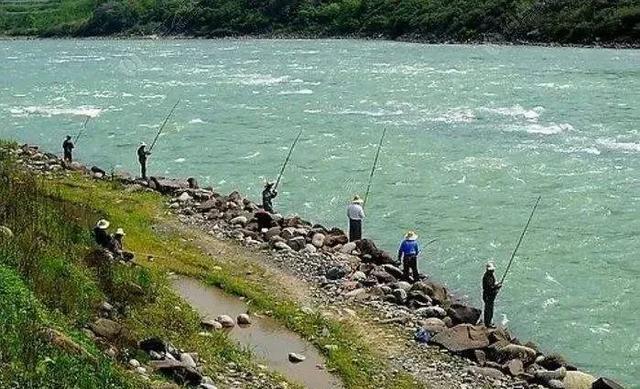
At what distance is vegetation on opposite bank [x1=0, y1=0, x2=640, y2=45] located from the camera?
72.9 meters

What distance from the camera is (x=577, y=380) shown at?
13.5 meters

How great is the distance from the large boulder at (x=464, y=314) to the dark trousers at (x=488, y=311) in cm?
15

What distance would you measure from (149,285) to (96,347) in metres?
4.07

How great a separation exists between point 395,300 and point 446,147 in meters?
14.9

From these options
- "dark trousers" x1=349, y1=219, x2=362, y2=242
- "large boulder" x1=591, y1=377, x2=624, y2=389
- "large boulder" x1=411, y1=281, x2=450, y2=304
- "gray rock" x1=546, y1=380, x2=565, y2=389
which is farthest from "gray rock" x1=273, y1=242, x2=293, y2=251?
"large boulder" x1=591, y1=377, x2=624, y2=389

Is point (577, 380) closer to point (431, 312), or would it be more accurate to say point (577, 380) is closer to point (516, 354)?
point (516, 354)

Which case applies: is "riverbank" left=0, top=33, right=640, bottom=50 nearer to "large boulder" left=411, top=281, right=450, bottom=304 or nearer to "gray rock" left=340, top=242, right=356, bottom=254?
"gray rock" left=340, top=242, right=356, bottom=254

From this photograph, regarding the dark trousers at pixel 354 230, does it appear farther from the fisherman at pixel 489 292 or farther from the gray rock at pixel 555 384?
the gray rock at pixel 555 384

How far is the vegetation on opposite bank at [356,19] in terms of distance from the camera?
7294 centimetres

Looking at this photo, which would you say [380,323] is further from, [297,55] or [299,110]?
[297,55]

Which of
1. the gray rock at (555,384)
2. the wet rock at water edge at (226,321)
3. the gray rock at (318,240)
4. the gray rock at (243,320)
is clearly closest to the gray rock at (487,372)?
the gray rock at (555,384)

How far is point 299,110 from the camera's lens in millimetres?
40531

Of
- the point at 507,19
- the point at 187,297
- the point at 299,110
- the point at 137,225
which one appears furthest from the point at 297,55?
the point at 187,297

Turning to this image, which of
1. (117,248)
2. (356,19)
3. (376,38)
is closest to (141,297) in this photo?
(117,248)
